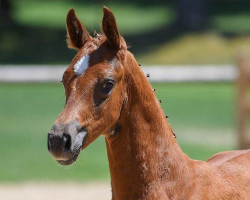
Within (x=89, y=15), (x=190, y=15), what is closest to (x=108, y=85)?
(x=190, y=15)

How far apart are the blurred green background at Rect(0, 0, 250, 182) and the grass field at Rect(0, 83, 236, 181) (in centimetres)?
1

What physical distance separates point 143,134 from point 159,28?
22.7m

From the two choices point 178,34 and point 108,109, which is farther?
point 178,34

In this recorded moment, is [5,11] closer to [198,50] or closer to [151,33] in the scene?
[151,33]

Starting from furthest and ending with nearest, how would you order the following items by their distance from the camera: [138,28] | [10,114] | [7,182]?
[138,28] → [10,114] → [7,182]

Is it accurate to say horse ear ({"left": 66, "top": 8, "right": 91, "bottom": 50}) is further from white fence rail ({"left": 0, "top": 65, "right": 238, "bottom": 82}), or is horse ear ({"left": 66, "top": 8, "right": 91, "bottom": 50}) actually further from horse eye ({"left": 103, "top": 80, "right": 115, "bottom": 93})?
white fence rail ({"left": 0, "top": 65, "right": 238, "bottom": 82})

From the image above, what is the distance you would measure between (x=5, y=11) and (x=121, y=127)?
78.2ft

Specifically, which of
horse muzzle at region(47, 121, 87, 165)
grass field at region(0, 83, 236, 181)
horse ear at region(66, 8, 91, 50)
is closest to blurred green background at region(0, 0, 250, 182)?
grass field at region(0, 83, 236, 181)

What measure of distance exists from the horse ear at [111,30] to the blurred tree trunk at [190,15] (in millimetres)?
21742

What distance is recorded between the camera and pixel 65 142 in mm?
3846

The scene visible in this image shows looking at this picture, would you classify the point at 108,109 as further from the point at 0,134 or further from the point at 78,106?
the point at 0,134

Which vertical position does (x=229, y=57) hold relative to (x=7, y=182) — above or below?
above

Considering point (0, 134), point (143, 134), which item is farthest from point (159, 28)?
point (143, 134)

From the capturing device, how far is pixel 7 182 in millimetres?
10477
